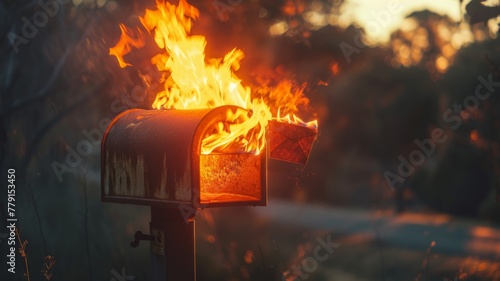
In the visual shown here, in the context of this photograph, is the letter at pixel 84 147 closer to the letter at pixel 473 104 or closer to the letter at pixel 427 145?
the letter at pixel 473 104

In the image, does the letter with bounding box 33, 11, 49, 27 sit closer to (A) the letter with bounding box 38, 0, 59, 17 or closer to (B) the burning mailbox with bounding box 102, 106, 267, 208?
(A) the letter with bounding box 38, 0, 59, 17

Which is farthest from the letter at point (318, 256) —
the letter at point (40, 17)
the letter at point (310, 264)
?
the letter at point (40, 17)

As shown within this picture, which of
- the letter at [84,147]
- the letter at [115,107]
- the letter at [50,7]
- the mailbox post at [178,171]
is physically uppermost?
the letter at [50,7]

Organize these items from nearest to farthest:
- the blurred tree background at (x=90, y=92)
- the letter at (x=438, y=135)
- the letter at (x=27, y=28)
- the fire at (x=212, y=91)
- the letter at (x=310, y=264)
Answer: the fire at (x=212, y=91), the letter at (x=310, y=264), the blurred tree background at (x=90, y=92), the letter at (x=27, y=28), the letter at (x=438, y=135)

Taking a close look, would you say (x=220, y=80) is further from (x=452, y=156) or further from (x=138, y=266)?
(x=452, y=156)

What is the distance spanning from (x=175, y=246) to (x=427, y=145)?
18.3m

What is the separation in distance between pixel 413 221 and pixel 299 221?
209 inches

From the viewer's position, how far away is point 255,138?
653 cm

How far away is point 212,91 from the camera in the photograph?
271 inches

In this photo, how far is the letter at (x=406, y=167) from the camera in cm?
2019

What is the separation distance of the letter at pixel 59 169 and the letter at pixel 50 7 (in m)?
2.28

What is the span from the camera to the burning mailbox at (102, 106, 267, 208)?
6.04 metres

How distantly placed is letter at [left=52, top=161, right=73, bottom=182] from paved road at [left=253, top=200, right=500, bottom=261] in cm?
298

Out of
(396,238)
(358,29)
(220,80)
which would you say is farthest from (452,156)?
(220,80)
